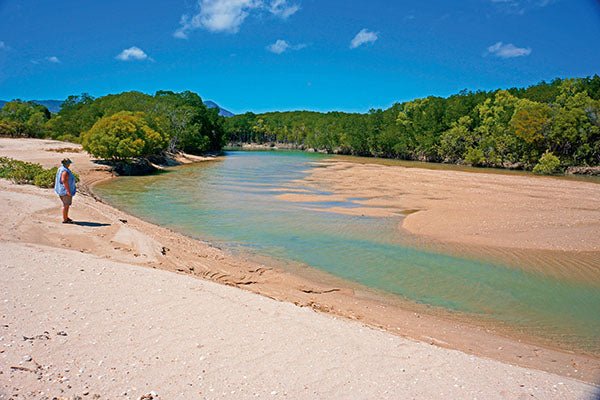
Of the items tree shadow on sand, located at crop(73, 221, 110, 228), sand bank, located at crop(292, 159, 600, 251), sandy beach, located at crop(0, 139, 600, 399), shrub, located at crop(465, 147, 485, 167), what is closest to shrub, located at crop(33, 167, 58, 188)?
tree shadow on sand, located at crop(73, 221, 110, 228)

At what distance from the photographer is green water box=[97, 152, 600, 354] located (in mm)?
8898

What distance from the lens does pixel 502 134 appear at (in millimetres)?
62312

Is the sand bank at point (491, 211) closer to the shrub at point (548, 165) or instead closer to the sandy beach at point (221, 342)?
the sandy beach at point (221, 342)

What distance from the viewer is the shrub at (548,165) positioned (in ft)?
166

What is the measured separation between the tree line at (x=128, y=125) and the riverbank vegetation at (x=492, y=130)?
35.4 metres

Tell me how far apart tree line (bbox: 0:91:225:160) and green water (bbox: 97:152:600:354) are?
16.0 meters

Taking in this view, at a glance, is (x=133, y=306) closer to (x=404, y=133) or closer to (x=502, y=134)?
(x=502, y=134)

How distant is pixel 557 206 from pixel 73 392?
964 inches

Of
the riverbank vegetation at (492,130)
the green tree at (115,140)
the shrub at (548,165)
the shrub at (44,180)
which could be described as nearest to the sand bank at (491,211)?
the shrub at (44,180)

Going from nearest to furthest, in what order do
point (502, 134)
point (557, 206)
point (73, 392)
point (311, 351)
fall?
point (73, 392), point (311, 351), point (557, 206), point (502, 134)

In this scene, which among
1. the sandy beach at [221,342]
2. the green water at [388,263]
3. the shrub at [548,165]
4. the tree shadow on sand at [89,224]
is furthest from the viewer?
the shrub at [548,165]

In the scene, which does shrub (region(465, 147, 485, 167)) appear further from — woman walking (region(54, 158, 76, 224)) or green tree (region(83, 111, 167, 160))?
woman walking (region(54, 158, 76, 224))

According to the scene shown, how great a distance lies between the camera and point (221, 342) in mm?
5367

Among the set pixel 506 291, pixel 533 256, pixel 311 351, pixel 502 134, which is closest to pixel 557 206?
pixel 533 256
